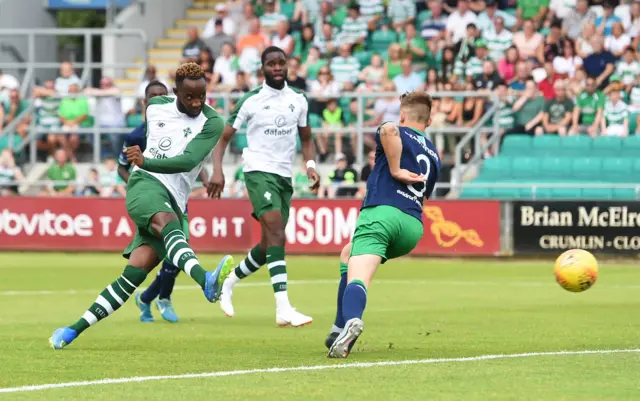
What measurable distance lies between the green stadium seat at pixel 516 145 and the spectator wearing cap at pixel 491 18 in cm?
307

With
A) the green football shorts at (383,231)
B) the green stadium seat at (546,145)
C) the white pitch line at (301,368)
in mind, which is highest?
the green football shorts at (383,231)

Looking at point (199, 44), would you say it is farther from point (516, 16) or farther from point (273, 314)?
→ point (273, 314)

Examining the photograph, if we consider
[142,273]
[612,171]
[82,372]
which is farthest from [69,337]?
[612,171]

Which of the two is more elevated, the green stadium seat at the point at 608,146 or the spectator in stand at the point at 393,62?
the spectator in stand at the point at 393,62

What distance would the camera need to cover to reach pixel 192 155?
34.2 feet

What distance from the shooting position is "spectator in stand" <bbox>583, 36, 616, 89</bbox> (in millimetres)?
25688

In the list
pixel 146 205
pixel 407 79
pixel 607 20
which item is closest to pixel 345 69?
pixel 407 79

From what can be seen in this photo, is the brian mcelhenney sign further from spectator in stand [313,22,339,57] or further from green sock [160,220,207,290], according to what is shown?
green sock [160,220,207,290]

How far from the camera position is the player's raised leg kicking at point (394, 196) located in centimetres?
955

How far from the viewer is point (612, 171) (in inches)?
968

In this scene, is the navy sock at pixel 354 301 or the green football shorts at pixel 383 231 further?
the green football shorts at pixel 383 231

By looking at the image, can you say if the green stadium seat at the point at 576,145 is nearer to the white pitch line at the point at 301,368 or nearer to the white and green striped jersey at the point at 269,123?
the white and green striped jersey at the point at 269,123

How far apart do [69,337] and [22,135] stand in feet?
64.5

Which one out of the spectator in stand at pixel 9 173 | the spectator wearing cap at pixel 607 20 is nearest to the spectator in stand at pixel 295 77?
the spectator wearing cap at pixel 607 20
